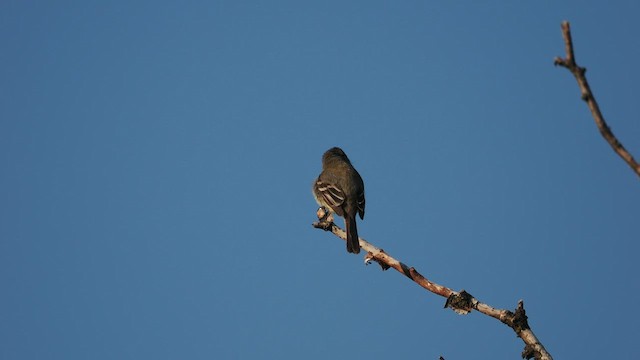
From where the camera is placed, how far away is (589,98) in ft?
11.2

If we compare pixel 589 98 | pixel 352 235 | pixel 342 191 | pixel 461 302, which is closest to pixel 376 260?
pixel 461 302

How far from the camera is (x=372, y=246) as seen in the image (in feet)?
28.6

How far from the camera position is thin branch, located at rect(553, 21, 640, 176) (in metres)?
3.31

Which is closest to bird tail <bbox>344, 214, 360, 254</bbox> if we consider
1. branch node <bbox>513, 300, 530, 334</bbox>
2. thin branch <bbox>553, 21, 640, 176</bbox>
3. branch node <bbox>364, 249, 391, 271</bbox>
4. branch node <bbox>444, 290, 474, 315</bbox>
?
branch node <bbox>364, 249, 391, 271</bbox>

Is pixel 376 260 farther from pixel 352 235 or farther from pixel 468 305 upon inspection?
pixel 352 235

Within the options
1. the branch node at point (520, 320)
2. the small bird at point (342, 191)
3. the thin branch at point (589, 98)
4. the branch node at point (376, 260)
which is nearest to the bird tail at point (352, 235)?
the small bird at point (342, 191)

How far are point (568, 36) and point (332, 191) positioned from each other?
11738mm

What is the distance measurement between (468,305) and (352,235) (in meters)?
5.91

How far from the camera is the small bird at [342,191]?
14484 millimetres

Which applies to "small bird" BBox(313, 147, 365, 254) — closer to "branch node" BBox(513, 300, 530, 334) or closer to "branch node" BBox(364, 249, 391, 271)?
"branch node" BBox(364, 249, 391, 271)

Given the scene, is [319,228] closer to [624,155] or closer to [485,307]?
[485,307]

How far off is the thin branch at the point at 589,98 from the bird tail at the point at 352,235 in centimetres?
767

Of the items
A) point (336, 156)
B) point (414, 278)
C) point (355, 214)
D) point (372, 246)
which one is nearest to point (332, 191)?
point (355, 214)

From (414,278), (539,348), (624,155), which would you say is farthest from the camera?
(414,278)
